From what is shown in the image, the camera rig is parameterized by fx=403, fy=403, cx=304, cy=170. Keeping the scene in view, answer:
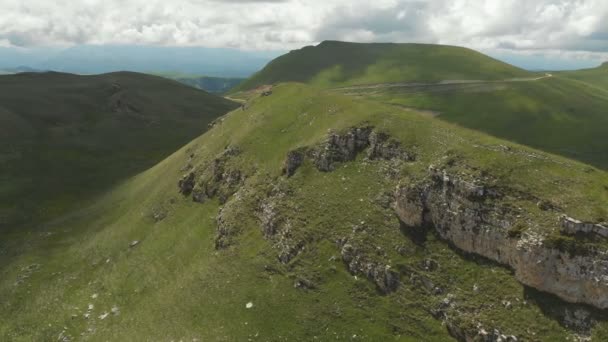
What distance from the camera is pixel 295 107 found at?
5419cm

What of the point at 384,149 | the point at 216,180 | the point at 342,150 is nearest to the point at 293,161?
the point at 342,150

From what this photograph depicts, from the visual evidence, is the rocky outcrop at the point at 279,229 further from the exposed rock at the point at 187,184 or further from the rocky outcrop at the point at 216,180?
the exposed rock at the point at 187,184

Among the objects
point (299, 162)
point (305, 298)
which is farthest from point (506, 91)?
point (305, 298)

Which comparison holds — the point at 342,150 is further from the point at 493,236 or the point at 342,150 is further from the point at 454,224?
the point at 493,236

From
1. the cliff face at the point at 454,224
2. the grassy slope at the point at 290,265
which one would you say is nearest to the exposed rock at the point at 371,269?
the cliff face at the point at 454,224

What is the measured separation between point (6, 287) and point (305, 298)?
112ft

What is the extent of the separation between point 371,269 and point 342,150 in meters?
13.9

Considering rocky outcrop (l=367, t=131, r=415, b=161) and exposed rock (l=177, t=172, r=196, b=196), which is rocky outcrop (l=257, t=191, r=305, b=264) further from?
exposed rock (l=177, t=172, r=196, b=196)

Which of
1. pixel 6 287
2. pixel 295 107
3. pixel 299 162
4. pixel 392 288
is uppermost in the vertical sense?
pixel 295 107

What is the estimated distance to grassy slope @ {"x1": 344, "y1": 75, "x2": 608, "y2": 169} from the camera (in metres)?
123

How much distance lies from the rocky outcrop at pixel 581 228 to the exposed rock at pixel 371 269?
12.1 meters

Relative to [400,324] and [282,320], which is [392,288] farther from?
[282,320]

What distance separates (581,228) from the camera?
26547mm

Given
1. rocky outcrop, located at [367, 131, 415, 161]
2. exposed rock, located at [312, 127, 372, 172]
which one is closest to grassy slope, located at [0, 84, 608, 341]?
rocky outcrop, located at [367, 131, 415, 161]
